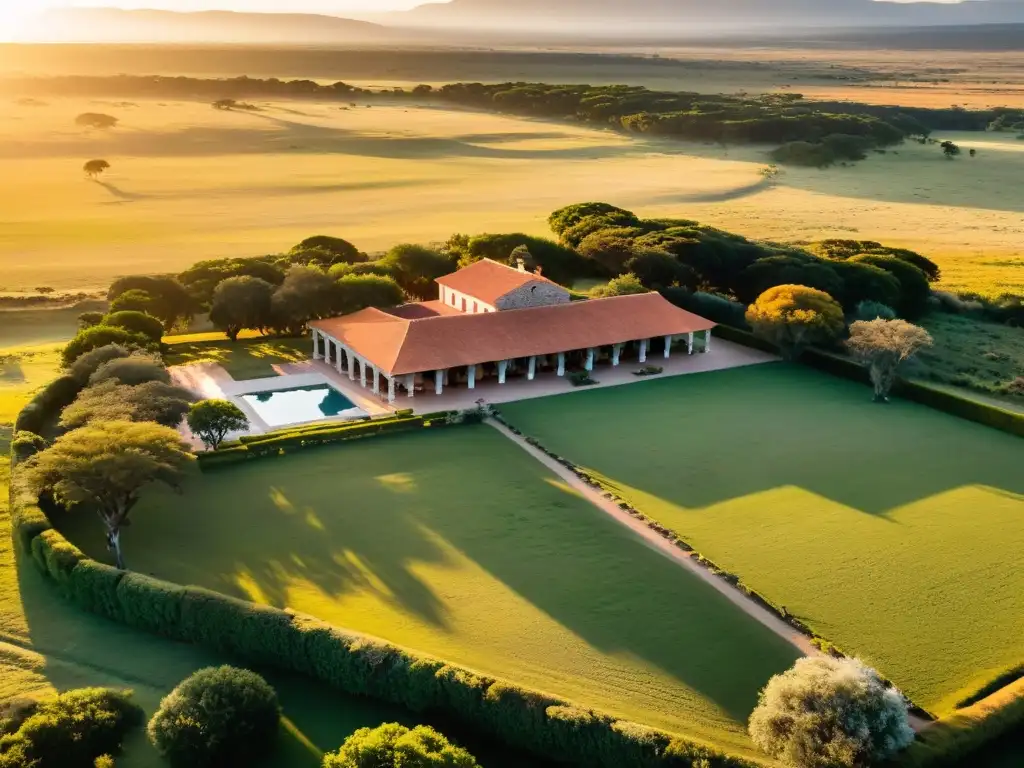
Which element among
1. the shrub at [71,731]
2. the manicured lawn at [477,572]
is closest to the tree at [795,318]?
the manicured lawn at [477,572]

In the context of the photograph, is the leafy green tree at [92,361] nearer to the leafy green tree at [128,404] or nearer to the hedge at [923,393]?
the leafy green tree at [128,404]

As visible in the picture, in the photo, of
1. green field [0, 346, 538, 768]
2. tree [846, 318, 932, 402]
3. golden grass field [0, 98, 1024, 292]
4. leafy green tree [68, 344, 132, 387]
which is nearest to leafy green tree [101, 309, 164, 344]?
leafy green tree [68, 344, 132, 387]

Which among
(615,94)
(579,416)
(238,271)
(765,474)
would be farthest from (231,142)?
(765,474)

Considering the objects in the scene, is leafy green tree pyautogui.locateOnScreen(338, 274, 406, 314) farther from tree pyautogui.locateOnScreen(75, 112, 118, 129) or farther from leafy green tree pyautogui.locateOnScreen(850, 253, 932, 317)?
tree pyautogui.locateOnScreen(75, 112, 118, 129)

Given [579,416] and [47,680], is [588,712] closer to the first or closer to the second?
[47,680]

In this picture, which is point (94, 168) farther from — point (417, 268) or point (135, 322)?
point (135, 322)
